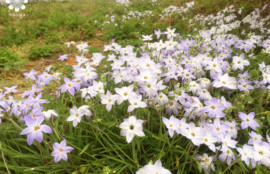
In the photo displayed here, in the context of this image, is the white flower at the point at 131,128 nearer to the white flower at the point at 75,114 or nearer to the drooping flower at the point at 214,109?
the white flower at the point at 75,114

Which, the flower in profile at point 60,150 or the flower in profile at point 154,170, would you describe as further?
the flower in profile at point 60,150

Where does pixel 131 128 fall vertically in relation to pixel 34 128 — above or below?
below

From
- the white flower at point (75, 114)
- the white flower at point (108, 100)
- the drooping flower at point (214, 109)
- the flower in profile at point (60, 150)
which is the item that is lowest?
the flower in profile at point (60, 150)

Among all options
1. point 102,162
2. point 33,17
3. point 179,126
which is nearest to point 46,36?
point 33,17

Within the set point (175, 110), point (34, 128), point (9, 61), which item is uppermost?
point (34, 128)

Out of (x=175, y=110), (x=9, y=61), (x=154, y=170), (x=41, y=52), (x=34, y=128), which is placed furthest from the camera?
(x=41, y=52)

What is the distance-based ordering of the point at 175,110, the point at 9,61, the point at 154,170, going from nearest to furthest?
the point at 154,170 < the point at 175,110 < the point at 9,61

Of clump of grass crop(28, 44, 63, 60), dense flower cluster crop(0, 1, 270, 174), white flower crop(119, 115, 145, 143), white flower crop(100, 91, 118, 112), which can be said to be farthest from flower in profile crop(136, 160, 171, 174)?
clump of grass crop(28, 44, 63, 60)

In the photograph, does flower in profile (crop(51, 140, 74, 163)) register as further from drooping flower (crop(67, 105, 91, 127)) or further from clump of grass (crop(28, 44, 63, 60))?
clump of grass (crop(28, 44, 63, 60))

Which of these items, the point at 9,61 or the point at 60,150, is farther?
the point at 9,61

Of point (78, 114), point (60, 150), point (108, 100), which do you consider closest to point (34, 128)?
point (60, 150)

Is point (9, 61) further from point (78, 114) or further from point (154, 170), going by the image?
point (154, 170)

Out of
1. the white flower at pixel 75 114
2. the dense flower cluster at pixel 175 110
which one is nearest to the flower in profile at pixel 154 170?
the dense flower cluster at pixel 175 110

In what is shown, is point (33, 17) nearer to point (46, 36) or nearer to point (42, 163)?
point (46, 36)
